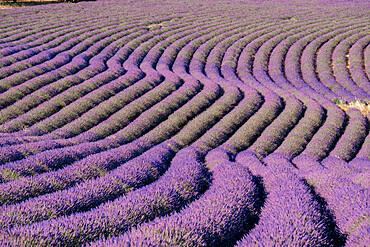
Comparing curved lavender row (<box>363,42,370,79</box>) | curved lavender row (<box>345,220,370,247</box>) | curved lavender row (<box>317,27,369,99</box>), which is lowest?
curved lavender row (<box>363,42,370,79</box>)

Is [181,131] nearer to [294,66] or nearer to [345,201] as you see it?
[345,201]

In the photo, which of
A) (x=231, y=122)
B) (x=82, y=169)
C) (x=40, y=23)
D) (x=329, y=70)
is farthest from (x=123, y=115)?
(x=40, y=23)

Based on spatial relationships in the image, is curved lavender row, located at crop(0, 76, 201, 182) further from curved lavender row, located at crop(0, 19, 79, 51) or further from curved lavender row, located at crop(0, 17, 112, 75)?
curved lavender row, located at crop(0, 19, 79, 51)

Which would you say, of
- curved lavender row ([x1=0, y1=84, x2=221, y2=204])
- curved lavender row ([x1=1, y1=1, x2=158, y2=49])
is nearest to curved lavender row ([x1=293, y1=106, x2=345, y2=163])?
curved lavender row ([x1=0, y1=84, x2=221, y2=204])

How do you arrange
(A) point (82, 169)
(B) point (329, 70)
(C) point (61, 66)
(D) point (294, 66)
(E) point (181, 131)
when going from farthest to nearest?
(D) point (294, 66)
(B) point (329, 70)
(C) point (61, 66)
(E) point (181, 131)
(A) point (82, 169)

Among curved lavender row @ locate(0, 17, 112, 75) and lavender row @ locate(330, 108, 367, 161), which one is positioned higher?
curved lavender row @ locate(0, 17, 112, 75)

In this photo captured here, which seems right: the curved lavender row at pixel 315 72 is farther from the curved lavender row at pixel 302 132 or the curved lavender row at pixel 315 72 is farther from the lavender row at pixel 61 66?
the lavender row at pixel 61 66
